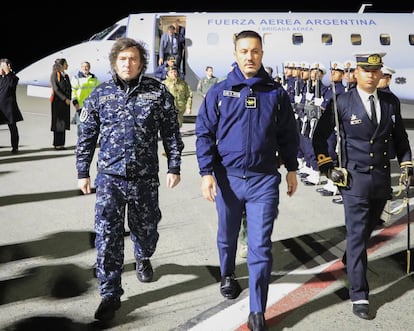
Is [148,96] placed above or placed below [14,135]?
above

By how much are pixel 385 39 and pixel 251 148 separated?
1406cm

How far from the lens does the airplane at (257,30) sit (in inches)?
601

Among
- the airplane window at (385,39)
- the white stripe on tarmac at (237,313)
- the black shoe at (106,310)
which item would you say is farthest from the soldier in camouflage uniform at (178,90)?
the airplane window at (385,39)

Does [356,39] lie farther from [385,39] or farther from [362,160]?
[362,160]

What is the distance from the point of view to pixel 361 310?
386 centimetres

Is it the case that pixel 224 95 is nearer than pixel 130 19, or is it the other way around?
pixel 224 95

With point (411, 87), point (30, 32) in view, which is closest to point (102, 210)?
point (411, 87)

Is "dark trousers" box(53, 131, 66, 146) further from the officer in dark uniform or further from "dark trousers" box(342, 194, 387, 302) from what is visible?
"dark trousers" box(342, 194, 387, 302)

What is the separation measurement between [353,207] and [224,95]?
1.33 m

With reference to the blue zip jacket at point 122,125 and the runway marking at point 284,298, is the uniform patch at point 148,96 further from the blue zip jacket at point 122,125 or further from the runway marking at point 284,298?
the runway marking at point 284,298

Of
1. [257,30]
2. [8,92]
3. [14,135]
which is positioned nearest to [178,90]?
[8,92]

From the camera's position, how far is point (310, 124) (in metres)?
8.34

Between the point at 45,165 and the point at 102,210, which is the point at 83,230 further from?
the point at 45,165

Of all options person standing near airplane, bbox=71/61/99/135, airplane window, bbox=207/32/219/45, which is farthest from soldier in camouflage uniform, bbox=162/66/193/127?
airplane window, bbox=207/32/219/45
